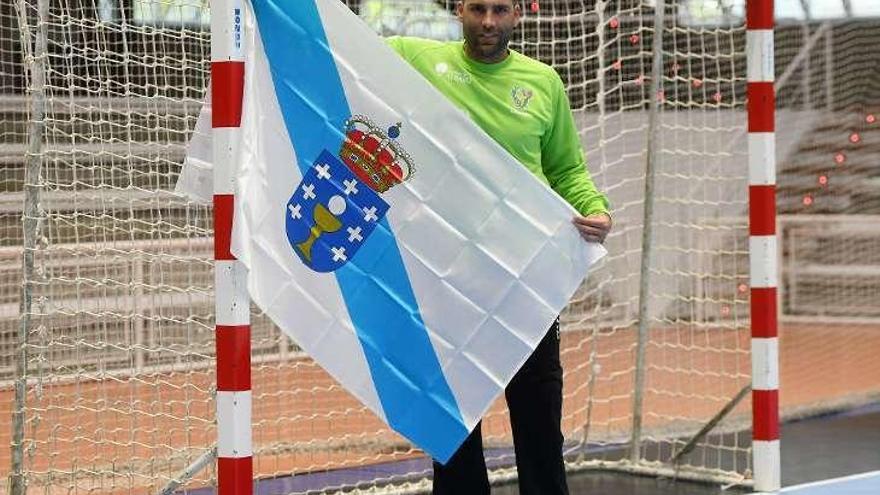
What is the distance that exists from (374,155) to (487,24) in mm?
465

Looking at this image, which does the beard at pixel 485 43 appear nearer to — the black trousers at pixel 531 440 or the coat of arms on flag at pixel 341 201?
the coat of arms on flag at pixel 341 201

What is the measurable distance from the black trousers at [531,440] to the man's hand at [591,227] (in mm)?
276

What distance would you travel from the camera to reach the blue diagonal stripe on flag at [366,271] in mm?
3648

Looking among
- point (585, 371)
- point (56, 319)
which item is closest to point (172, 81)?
point (56, 319)

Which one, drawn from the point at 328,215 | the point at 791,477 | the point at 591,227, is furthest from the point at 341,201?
the point at 791,477

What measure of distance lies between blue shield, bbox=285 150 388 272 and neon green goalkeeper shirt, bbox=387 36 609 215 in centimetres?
42

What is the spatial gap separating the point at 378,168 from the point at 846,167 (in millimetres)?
9861

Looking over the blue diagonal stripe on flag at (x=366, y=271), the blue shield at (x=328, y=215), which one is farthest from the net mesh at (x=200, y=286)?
the blue shield at (x=328, y=215)

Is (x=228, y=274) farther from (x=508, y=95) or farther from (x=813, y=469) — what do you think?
(x=813, y=469)

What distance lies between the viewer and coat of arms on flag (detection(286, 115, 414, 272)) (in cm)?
361

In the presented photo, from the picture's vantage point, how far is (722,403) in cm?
810

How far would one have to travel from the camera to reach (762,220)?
17.8 ft

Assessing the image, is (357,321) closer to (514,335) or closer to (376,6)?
(514,335)

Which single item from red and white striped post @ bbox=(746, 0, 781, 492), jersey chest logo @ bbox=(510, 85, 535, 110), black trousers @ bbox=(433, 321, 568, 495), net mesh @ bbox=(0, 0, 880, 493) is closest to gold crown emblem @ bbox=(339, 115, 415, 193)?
jersey chest logo @ bbox=(510, 85, 535, 110)
